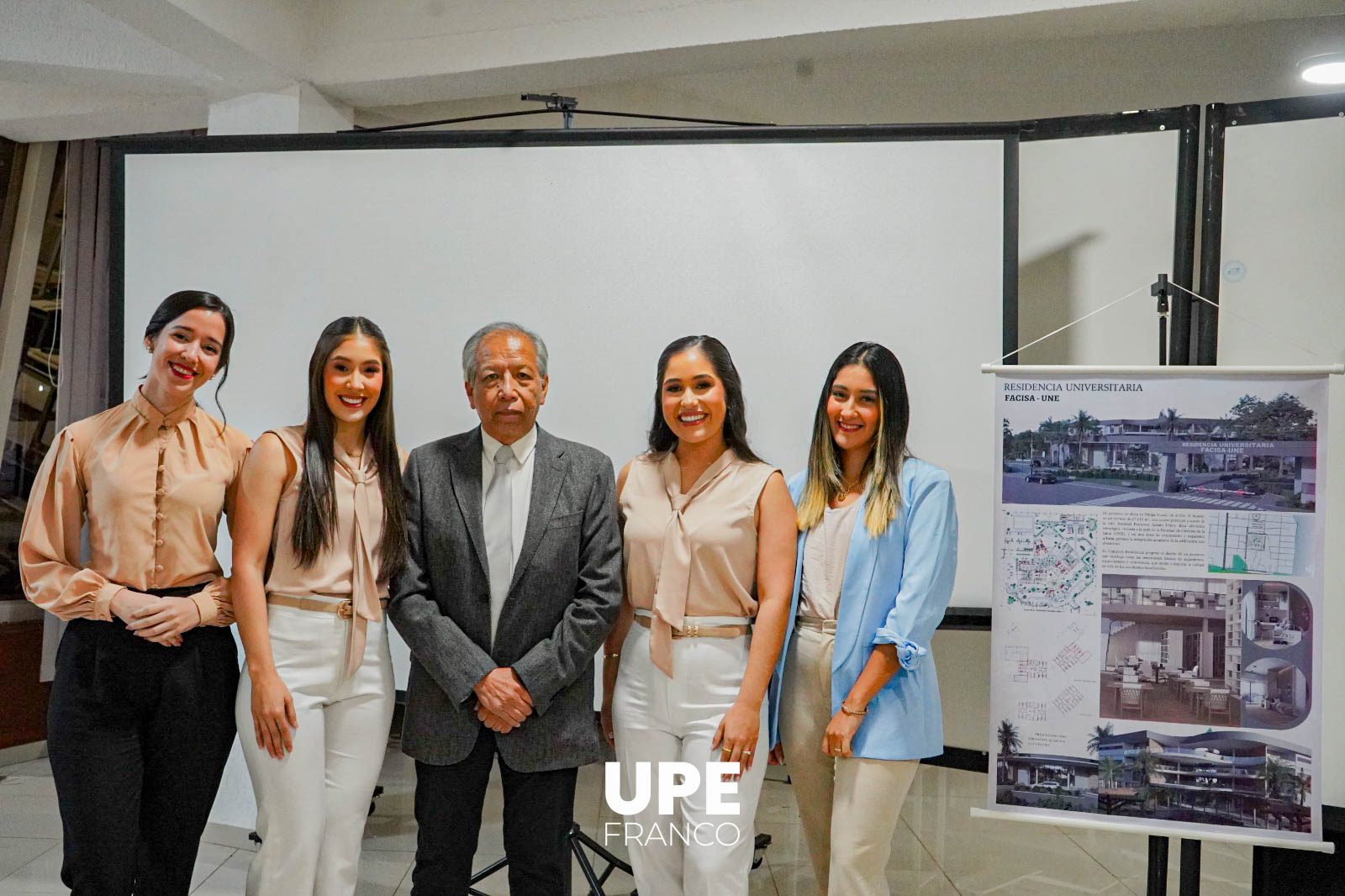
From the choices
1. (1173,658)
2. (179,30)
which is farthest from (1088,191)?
(179,30)

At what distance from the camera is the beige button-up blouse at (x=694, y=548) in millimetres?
2322

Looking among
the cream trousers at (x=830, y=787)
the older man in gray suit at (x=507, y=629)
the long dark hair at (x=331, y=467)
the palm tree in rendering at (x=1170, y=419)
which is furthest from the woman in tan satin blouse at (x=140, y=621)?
the palm tree in rendering at (x=1170, y=419)

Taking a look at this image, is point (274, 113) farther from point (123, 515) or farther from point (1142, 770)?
point (1142, 770)

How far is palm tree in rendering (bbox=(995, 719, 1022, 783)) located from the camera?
2691mm

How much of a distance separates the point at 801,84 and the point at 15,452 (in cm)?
417

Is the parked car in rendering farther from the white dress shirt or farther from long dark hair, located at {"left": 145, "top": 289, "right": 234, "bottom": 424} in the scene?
long dark hair, located at {"left": 145, "top": 289, "right": 234, "bottom": 424}

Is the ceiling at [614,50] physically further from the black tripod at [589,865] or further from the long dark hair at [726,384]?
the black tripod at [589,865]

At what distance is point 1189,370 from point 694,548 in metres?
1.39

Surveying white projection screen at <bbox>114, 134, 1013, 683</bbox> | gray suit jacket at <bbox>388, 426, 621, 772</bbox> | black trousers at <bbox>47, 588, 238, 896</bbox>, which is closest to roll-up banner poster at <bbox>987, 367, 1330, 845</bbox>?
white projection screen at <bbox>114, 134, 1013, 683</bbox>

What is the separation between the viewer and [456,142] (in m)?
3.31

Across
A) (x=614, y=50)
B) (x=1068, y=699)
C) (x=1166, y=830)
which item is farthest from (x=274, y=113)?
(x=1166, y=830)

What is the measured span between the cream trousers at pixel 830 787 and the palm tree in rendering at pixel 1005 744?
0.43 metres

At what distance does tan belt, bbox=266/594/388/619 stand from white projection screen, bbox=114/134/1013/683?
3.33ft

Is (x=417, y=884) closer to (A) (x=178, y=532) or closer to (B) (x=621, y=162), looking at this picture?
(A) (x=178, y=532)
